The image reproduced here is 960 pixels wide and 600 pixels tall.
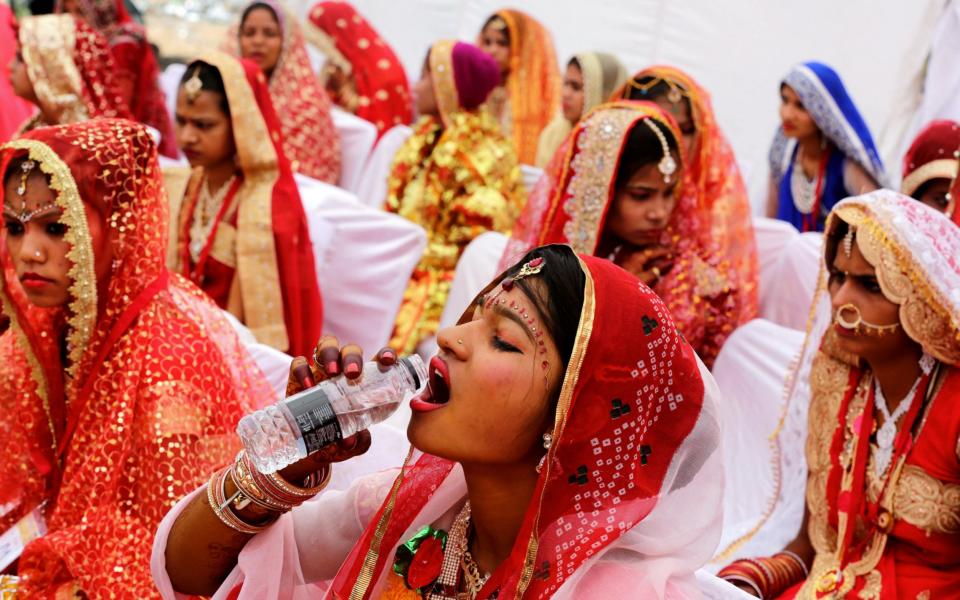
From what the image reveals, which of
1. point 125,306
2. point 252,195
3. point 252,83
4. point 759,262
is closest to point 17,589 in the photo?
point 125,306

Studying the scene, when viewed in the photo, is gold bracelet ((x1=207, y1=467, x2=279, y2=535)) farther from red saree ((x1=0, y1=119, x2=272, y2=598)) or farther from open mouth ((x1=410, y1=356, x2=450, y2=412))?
red saree ((x1=0, y1=119, x2=272, y2=598))

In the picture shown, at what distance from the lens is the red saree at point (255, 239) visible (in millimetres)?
3629

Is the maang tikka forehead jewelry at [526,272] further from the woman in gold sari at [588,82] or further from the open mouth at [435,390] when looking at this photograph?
the woman in gold sari at [588,82]

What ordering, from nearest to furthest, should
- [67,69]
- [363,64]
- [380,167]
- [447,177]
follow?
1. [67,69]
2. [447,177]
3. [380,167]
4. [363,64]

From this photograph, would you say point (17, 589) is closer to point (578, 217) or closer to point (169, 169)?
point (578, 217)

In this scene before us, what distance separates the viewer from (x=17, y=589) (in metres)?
1.91

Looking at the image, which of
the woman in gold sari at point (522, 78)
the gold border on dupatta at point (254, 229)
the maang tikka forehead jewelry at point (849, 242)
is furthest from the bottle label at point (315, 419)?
the woman in gold sari at point (522, 78)

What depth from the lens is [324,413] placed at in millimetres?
1357

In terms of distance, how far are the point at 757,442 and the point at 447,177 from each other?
88.5 inches

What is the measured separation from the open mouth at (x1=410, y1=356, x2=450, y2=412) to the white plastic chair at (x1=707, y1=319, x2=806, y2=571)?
1.30m

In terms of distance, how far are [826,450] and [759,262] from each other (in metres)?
1.49

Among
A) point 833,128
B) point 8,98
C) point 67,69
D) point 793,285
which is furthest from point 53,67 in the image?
point 833,128

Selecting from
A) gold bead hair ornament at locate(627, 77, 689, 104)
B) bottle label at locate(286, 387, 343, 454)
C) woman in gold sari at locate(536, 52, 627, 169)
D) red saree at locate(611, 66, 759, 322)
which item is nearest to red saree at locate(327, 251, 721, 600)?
bottle label at locate(286, 387, 343, 454)

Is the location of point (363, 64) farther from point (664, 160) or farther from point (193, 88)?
point (664, 160)
